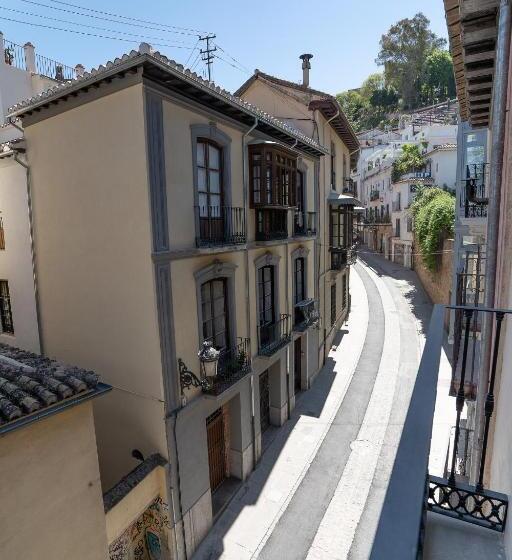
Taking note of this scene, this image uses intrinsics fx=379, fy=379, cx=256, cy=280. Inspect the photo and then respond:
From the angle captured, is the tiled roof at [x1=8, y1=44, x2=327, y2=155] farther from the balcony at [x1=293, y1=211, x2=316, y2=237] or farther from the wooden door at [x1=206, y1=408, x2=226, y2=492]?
the wooden door at [x1=206, y1=408, x2=226, y2=492]

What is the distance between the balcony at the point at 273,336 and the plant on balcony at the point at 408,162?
25.5 m

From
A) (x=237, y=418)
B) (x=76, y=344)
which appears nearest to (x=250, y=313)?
(x=237, y=418)

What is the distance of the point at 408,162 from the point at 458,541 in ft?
115

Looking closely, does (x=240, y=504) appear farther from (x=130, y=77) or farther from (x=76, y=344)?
(x=130, y=77)

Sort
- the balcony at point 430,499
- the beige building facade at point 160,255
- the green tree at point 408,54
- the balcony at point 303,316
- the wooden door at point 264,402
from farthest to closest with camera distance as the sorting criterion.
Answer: the green tree at point 408,54
the balcony at point 303,316
the wooden door at point 264,402
the beige building facade at point 160,255
the balcony at point 430,499

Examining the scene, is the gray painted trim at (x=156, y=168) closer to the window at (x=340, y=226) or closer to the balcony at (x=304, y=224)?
the balcony at (x=304, y=224)

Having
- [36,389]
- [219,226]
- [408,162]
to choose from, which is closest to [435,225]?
[408,162]

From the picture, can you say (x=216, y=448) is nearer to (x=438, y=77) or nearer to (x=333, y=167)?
(x=333, y=167)

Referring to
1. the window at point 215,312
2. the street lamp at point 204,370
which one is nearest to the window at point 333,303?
the window at point 215,312

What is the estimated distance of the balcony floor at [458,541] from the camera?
2.65 meters

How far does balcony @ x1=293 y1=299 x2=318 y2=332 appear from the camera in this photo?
13.8 meters

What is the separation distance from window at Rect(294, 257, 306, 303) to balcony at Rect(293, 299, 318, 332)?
1.41 ft

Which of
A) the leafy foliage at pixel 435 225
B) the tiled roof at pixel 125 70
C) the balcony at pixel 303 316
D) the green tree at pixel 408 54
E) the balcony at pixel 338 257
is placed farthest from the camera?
the green tree at pixel 408 54

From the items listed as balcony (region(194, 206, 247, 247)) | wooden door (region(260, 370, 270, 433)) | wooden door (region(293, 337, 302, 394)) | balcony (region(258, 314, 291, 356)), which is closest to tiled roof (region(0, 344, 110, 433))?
balcony (region(194, 206, 247, 247))
